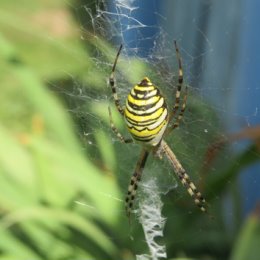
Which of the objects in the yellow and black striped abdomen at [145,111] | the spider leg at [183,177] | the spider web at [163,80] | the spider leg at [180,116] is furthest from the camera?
the spider leg at [183,177]

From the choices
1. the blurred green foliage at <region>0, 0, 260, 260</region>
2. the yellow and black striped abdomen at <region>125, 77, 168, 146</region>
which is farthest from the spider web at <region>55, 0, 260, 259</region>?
the yellow and black striped abdomen at <region>125, 77, 168, 146</region>

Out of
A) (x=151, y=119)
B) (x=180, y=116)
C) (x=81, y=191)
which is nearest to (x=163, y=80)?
(x=180, y=116)

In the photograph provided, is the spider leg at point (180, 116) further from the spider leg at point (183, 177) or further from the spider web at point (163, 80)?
the spider leg at point (183, 177)

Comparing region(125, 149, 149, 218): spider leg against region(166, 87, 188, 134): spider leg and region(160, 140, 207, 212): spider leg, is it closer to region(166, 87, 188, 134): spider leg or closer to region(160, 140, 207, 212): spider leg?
region(160, 140, 207, 212): spider leg

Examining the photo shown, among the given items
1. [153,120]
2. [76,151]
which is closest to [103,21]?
[153,120]

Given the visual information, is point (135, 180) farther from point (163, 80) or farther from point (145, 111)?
point (145, 111)

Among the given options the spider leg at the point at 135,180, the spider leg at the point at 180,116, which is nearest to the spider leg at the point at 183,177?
the spider leg at the point at 135,180

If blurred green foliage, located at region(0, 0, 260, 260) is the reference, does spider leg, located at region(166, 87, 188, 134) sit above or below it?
above
